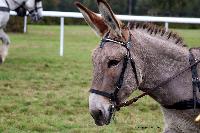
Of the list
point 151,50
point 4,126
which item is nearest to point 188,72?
point 151,50

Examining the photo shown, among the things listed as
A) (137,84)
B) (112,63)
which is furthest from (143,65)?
(112,63)

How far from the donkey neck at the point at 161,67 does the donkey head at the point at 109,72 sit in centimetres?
17

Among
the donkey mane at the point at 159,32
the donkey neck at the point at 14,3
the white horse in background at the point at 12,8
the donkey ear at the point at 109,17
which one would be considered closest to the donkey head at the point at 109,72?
the donkey ear at the point at 109,17

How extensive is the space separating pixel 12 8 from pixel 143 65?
8.99m

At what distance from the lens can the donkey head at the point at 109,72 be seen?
12.7 feet

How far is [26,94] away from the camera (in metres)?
9.55

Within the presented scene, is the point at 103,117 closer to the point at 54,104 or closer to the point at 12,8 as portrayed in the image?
the point at 54,104

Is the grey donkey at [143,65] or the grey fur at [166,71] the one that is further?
the grey fur at [166,71]

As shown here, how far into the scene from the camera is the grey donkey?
12.9ft

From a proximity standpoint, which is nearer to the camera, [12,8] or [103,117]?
[103,117]

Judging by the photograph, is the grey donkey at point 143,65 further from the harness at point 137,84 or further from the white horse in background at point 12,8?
the white horse in background at point 12,8

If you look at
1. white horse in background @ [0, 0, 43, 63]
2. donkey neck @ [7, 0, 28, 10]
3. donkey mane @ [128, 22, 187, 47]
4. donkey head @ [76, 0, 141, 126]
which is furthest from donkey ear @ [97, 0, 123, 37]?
donkey neck @ [7, 0, 28, 10]

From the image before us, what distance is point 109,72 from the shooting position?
3.95 m

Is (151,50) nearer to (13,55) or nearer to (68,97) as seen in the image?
(68,97)
